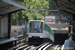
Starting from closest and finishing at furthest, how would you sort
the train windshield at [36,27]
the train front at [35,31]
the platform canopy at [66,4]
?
the platform canopy at [66,4]
the train front at [35,31]
the train windshield at [36,27]

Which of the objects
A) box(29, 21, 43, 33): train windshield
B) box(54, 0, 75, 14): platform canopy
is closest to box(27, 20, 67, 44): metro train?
box(29, 21, 43, 33): train windshield

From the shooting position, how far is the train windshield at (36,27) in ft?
57.9

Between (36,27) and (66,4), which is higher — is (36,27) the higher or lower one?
the lower one

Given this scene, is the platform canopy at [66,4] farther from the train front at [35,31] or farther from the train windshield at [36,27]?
the train front at [35,31]

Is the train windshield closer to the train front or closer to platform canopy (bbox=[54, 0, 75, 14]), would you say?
the train front

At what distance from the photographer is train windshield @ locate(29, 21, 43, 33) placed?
17.7m

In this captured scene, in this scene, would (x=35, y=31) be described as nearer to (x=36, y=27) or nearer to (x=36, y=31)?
(x=36, y=31)

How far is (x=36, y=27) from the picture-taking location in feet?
58.0

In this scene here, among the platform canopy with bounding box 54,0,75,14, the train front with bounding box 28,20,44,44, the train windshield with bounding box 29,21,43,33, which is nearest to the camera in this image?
the platform canopy with bounding box 54,0,75,14

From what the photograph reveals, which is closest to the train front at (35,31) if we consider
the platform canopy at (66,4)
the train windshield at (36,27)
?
the train windshield at (36,27)

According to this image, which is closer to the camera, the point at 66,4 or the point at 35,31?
the point at 66,4

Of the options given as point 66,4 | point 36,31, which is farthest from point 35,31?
point 66,4

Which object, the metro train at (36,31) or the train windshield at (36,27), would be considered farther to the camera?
the train windshield at (36,27)

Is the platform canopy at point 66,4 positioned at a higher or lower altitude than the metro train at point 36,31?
higher
